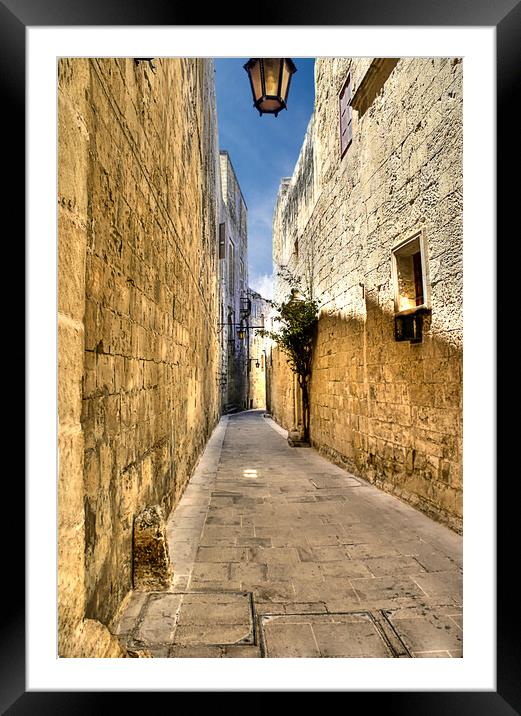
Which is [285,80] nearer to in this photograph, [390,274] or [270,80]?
[270,80]

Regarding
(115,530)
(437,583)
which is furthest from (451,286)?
(115,530)

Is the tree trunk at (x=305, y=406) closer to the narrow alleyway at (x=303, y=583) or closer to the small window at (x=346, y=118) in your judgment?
the narrow alleyway at (x=303, y=583)

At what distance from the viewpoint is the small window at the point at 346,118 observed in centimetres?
592

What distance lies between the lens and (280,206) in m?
13.8

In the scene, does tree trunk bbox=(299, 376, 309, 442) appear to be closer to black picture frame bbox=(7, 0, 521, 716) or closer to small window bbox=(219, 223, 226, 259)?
black picture frame bbox=(7, 0, 521, 716)

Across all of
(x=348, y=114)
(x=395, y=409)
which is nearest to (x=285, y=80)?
(x=348, y=114)

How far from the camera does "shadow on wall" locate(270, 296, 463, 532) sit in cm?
354

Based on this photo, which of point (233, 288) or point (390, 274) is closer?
point (390, 274)

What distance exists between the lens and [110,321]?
6.30 feet

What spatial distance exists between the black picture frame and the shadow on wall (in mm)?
2524

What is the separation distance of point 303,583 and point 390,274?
360 centimetres

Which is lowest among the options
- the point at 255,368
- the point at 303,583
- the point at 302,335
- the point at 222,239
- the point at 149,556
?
the point at 303,583
